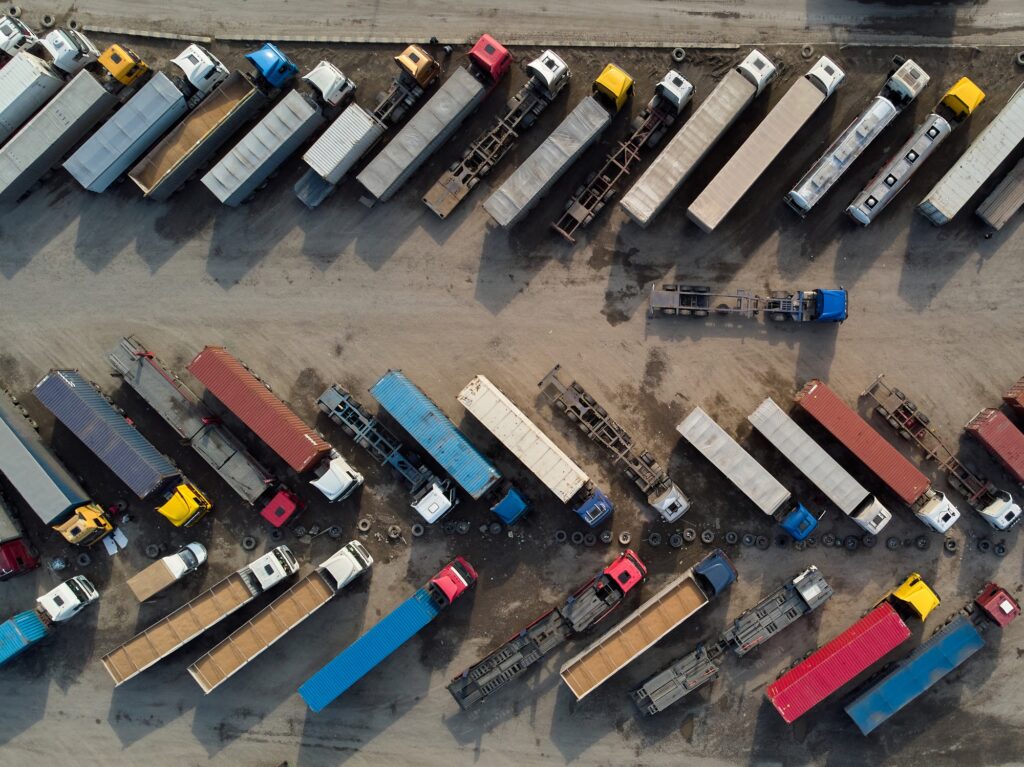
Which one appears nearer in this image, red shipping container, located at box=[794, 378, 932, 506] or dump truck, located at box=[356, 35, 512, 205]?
red shipping container, located at box=[794, 378, 932, 506]

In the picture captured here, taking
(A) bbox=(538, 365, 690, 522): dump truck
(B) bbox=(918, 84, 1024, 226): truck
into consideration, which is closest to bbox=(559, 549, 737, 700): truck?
(A) bbox=(538, 365, 690, 522): dump truck

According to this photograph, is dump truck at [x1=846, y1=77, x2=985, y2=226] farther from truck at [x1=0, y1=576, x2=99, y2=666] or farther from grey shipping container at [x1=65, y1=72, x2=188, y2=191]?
truck at [x1=0, y1=576, x2=99, y2=666]

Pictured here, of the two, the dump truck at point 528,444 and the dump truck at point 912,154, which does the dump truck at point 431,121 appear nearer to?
the dump truck at point 528,444

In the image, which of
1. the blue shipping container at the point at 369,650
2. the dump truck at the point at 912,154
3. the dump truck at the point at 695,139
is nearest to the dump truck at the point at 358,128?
the dump truck at the point at 695,139

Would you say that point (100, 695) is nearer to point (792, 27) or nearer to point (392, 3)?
point (392, 3)

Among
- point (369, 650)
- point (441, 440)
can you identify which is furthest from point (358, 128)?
point (369, 650)
